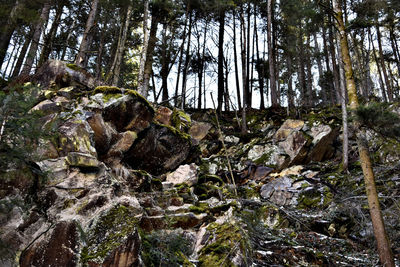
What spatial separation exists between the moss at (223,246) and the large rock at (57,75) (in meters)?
6.69

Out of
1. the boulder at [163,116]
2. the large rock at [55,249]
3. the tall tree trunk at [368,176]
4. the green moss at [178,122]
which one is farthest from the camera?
the green moss at [178,122]

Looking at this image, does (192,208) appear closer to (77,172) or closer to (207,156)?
(77,172)

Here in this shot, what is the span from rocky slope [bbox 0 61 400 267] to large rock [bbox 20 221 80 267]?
0.01 meters

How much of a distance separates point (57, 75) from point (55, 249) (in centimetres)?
633

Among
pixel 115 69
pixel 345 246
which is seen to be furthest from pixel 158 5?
pixel 345 246

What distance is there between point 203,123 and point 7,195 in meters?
11.4

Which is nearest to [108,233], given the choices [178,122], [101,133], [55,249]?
[55,249]

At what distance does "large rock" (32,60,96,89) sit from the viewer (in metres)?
8.13

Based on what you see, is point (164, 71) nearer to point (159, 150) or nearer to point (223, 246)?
point (159, 150)

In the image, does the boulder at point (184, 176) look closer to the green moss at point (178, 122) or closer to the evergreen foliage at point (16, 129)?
the green moss at point (178, 122)

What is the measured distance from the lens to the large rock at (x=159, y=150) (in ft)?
26.7

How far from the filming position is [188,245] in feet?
16.6

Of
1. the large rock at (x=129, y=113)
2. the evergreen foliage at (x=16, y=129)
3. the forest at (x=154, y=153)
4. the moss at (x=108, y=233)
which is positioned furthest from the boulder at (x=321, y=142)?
the evergreen foliage at (x=16, y=129)

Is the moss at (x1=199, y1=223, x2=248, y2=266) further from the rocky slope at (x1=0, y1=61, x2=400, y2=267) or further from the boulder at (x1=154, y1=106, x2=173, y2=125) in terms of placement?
the boulder at (x1=154, y1=106, x2=173, y2=125)
